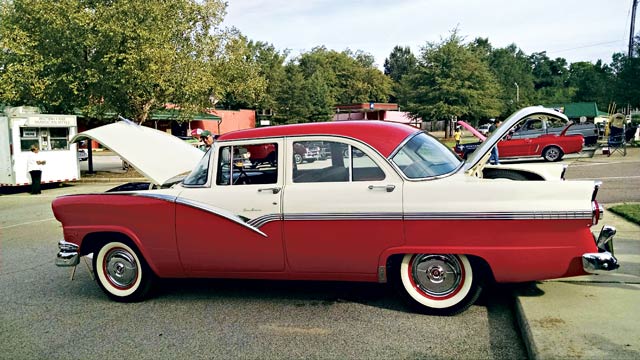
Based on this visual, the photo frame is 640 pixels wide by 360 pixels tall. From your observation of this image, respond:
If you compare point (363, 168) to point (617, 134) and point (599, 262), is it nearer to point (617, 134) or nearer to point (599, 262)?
point (599, 262)

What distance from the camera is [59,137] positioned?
61.6 ft

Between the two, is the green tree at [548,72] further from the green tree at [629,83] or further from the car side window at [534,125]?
the car side window at [534,125]

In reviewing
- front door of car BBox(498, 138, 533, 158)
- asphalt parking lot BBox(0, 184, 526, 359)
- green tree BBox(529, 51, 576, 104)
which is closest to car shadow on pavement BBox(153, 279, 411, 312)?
asphalt parking lot BBox(0, 184, 526, 359)

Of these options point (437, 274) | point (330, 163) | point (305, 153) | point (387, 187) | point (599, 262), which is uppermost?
point (305, 153)

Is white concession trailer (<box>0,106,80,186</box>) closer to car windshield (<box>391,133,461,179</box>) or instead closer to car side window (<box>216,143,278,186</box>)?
car side window (<box>216,143,278,186</box>)

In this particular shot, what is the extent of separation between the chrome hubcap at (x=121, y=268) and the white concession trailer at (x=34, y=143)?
45.5 feet

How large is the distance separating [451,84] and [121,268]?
41108 mm

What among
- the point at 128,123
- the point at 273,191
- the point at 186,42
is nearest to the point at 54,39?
the point at 186,42

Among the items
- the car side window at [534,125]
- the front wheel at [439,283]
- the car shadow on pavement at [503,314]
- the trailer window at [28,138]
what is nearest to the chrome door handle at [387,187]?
the front wheel at [439,283]

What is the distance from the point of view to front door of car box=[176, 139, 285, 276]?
495 centimetres

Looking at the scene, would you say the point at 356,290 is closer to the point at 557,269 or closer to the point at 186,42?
the point at 557,269

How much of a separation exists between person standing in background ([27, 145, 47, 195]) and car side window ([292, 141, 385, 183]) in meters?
15.0

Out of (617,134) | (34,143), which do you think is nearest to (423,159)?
A: (34,143)

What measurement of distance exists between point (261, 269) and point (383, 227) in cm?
129
